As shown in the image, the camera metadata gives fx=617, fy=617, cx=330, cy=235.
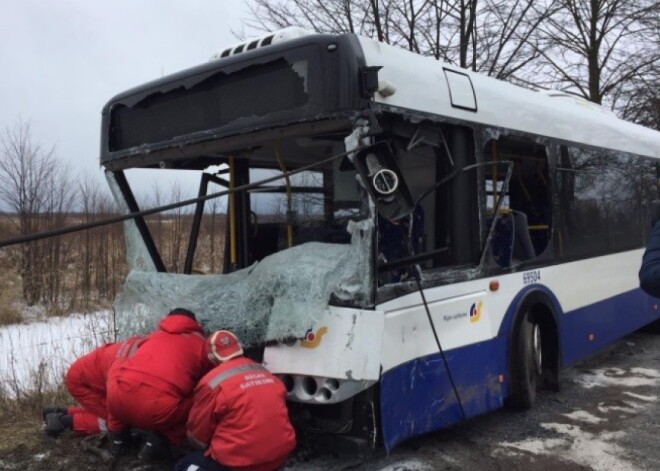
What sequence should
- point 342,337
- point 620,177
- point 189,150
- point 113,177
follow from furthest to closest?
1. point 620,177
2. point 113,177
3. point 189,150
4. point 342,337

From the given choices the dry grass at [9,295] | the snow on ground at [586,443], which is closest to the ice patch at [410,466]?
the snow on ground at [586,443]

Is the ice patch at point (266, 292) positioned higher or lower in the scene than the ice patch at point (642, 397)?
higher

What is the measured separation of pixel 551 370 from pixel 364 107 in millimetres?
3478

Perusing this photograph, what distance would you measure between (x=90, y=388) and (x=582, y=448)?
12.1 ft

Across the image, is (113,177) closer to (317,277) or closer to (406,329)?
(317,277)

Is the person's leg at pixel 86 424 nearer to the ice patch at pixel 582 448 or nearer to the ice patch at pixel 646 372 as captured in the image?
the ice patch at pixel 582 448

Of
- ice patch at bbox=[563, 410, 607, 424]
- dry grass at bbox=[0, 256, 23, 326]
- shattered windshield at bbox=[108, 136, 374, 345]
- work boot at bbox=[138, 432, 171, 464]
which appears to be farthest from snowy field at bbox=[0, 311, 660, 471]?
dry grass at bbox=[0, 256, 23, 326]

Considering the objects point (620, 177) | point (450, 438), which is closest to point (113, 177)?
point (450, 438)

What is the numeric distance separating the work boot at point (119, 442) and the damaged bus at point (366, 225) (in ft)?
2.37

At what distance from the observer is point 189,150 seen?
13.6ft

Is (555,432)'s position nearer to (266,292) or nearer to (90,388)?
(266,292)

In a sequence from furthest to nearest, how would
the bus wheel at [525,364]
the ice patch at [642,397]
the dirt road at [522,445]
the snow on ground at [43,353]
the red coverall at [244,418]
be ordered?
1. the snow on ground at [43,353]
2. the ice patch at [642,397]
3. the bus wheel at [525,364]
4. the dirt road at [522,445]
5. the red coverall at [244,418]

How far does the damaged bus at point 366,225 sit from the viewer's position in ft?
11.5

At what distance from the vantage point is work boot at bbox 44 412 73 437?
4863mm
